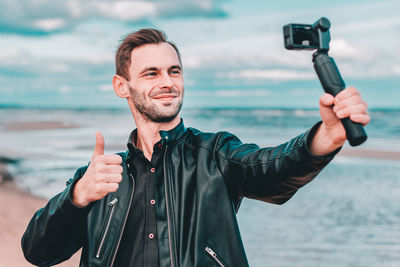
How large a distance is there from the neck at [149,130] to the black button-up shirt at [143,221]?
0.10 metres

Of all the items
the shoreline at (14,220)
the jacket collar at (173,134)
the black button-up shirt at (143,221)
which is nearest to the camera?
the black button-up shirt at (143,221)

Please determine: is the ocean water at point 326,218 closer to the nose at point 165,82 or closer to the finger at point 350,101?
the nose at point 165,82

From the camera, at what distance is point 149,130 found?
2.41 m

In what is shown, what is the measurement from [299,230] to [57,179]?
17.7 feet

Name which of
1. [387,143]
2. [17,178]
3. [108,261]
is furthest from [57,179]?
[387,143]

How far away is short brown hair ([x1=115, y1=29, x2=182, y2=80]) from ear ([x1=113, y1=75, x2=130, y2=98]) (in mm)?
31

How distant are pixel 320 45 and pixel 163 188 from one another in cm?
107

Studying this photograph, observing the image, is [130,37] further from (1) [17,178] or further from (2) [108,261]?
(1) [17,178]

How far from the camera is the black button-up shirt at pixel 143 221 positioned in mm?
2148

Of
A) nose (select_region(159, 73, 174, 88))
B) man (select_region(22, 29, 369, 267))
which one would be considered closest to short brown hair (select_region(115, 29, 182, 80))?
man (select_region(22, 29, 369, 267))

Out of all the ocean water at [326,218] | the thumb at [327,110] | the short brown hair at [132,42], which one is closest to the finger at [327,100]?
the thumb at [327,110]

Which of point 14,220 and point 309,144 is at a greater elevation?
point 309,144

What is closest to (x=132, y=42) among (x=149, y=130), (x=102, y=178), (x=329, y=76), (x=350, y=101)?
(x=149, y=130)

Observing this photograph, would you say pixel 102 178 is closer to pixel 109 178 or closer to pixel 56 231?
pixel 109 178
